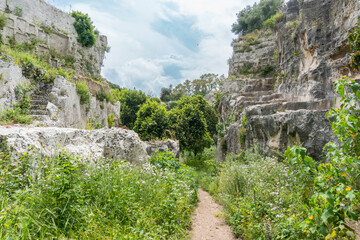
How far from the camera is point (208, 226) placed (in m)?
4.73

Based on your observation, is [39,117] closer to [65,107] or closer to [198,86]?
[65,107]

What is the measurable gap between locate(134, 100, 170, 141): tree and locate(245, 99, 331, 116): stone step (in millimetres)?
8667

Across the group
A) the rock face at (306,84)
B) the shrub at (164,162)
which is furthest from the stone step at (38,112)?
the rock face at (306,84)

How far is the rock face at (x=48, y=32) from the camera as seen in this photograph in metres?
14.1

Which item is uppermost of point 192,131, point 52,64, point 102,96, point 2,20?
point 2,20

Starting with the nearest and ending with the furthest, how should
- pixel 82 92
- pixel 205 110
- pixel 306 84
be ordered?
1. pixel 306 84
2. pixel 82 92
3. pixel 205 110

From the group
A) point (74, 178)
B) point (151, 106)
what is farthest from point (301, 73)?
point (151, 106)

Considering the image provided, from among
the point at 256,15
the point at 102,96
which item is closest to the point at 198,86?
the point at 256,15

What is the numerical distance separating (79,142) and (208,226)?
143 inches

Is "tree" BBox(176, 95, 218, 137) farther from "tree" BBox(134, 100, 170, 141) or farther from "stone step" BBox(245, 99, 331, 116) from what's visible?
"stone step" BBox(245, 99, 331, 116)

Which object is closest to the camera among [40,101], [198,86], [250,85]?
[40,101]

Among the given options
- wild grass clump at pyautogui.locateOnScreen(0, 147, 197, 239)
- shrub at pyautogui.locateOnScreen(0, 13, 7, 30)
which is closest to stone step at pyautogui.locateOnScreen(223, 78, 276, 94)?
wild grass clump at pyautogui.locateOnScreen(0, 147, 197, 239)

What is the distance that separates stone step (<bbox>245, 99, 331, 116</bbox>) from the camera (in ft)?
20.7

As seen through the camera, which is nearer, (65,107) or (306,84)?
(306,84)
